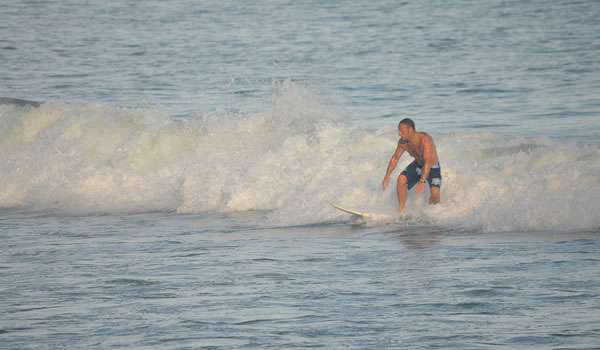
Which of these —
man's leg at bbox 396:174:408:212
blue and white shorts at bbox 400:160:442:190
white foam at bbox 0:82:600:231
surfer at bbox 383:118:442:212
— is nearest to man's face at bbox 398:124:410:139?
surfer at bbox 383:118:442:212

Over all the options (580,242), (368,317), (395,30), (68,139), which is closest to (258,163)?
(68,139)

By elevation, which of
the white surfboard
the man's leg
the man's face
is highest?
the man's face

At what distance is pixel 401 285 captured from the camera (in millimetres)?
8359

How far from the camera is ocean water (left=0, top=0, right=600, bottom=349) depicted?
7352mm

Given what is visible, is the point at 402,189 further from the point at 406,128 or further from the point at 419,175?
the point at 406,128

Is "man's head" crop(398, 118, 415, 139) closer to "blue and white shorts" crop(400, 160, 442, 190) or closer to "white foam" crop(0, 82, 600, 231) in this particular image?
"blue and white shorts" crop(400, 160, 442, 190)

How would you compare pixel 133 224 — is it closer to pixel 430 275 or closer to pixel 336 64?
pixel 430 275

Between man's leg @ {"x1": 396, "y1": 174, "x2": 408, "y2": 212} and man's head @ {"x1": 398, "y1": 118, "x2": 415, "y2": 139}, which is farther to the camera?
man's leg @ {"x1": 396, "y1": 174, "x2": 408, "y2": 212}

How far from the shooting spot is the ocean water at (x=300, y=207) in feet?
24.1

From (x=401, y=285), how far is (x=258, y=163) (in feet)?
22.3

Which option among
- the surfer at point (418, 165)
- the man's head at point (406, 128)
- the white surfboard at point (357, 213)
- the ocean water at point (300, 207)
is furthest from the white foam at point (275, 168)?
the man's head at point (406, 128)

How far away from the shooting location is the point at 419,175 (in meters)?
11.6

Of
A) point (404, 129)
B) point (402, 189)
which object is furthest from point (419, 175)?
point (404, 129)

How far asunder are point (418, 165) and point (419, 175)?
4.9 inches
